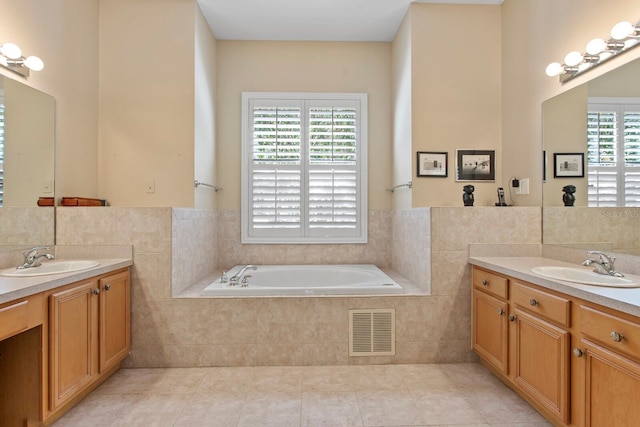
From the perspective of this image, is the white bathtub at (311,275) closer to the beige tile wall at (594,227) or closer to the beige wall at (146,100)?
the beige wall at (146,100)

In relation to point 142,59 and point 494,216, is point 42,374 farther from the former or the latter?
point 494,216

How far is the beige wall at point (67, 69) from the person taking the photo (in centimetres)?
221

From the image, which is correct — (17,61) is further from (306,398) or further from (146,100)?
(306,398)

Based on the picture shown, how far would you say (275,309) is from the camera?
8.34ft

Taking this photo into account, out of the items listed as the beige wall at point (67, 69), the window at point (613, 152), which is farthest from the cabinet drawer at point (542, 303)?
the beige wall at point (67, 69)

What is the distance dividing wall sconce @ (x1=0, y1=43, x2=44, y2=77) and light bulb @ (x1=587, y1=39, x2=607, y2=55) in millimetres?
3459

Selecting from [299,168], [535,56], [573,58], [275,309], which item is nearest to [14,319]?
[275,309]

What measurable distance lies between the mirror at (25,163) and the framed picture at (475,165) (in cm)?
316

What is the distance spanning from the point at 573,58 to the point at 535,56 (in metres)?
0.45

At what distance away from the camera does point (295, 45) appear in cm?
354

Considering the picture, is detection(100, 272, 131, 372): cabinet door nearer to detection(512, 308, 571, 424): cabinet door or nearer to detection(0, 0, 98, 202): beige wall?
detection(0, 0, 98, 202): beige wall

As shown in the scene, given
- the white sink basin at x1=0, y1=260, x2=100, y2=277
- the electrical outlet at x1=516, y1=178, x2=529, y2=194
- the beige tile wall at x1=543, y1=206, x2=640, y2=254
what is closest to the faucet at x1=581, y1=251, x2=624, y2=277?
the beige tile wall at x1=543, y1=206, x2=640, y2=254

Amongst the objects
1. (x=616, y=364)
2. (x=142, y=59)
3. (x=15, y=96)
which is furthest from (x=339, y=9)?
(x=616, y=364)

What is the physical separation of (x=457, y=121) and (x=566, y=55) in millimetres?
868
